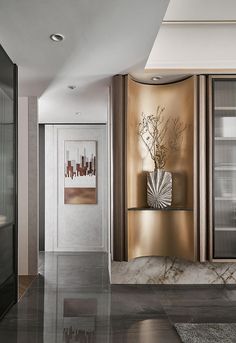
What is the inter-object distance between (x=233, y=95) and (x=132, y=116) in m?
1.20

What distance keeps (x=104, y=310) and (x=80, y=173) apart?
4051 mm

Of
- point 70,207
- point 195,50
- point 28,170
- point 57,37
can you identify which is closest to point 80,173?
point 70,207

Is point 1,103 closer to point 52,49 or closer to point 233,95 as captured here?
point 52,49

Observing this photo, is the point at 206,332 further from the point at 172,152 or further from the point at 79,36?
the point at 79,36

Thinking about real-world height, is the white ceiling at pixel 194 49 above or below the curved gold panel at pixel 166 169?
above

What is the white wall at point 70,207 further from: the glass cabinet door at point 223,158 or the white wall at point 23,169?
the glass cabinet door at point 223,158

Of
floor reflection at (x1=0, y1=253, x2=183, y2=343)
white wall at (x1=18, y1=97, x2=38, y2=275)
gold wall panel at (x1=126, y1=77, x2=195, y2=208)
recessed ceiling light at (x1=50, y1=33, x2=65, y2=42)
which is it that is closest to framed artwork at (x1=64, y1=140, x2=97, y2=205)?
white wall at (x1=18, y1=97, x2=38, y2=275)

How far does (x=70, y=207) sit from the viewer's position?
7312 millimetres

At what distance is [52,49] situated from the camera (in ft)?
11.2

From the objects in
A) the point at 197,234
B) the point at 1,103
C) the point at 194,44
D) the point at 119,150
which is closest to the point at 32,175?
the point at 119,150

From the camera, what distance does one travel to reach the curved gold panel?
13.9ft

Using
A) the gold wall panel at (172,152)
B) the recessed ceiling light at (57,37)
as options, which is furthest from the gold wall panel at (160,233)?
the recessed ceiling light at (57,37)

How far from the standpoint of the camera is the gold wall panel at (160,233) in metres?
4.29

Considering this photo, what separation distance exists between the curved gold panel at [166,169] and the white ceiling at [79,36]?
60 centimetres
